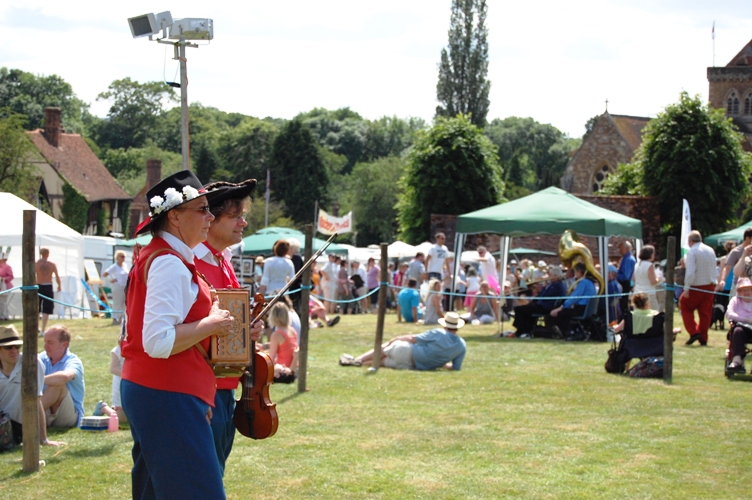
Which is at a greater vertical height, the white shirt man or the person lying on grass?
the white shirt man

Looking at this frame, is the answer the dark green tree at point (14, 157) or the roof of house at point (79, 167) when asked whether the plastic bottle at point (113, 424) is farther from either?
the roof of house at point (79, 167)

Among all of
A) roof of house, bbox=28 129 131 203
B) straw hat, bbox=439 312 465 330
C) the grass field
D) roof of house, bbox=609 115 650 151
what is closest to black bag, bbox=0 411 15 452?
the grass field

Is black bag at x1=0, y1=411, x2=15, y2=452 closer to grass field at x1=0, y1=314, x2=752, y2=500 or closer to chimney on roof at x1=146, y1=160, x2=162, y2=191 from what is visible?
grass field at x1=0, y1=314, x2=752, y2=500

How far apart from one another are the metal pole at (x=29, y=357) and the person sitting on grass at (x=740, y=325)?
27.2ft

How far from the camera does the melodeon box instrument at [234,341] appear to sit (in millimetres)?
3672

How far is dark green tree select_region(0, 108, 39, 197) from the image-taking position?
3538 centimetres

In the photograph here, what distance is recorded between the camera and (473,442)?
7.71 metres

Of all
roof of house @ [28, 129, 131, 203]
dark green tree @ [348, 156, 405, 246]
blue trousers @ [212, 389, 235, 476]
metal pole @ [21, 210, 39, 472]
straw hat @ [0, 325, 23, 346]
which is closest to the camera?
blue trousers @ [212, 389, 235, 476]

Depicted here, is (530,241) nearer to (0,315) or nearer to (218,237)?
(0,315)

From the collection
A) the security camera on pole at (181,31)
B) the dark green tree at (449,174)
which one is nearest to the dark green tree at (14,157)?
the dark green tree at (449,174)

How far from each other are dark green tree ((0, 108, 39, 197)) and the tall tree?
52.7 meters

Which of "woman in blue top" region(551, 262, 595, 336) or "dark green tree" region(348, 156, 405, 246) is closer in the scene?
"woman in blue top" region(551, 262, 595, 336)

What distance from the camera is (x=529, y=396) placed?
33.3 ft

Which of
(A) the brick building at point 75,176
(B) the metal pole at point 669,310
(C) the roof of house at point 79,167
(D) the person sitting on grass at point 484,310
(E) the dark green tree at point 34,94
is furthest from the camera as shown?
(E) the dark green tree at point 34,94
